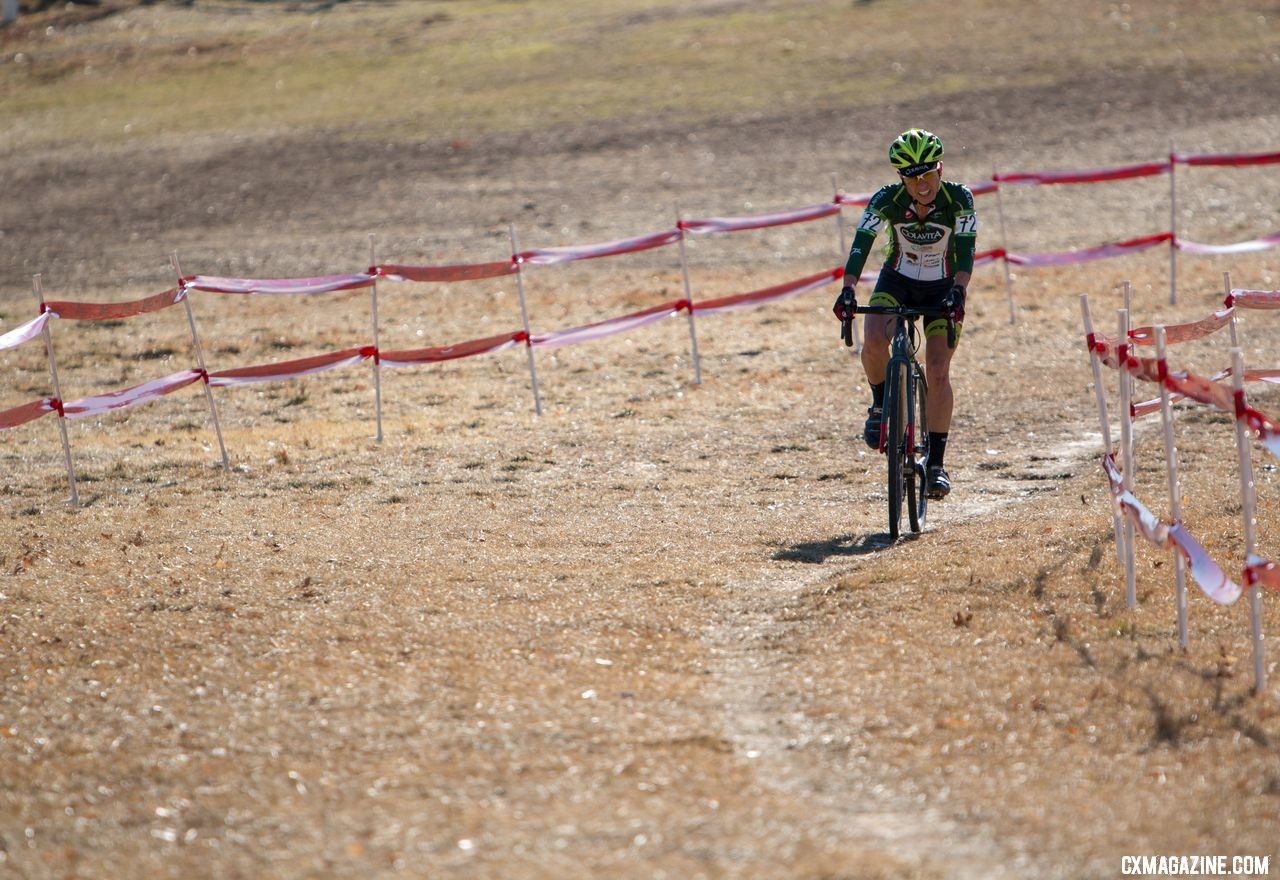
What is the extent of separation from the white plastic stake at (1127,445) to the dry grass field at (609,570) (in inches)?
4.9

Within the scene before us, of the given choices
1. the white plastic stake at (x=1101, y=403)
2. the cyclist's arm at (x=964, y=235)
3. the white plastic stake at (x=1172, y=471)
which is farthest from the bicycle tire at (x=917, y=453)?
the white plastic stake at (x=1172, y=471)

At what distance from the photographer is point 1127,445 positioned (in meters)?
6.16

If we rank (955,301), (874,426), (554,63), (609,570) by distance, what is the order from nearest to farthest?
1. (609,570)
2. (955,301)
3. (874,426)
4. (554,63)

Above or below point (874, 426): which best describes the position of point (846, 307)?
above

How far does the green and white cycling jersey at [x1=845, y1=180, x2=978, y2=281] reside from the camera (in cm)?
824

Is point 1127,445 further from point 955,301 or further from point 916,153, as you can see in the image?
point 916,153

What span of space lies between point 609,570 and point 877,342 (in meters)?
2.09

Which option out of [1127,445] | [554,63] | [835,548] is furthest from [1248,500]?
[554,63]

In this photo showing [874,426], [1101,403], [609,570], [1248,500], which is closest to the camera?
[1248,500]

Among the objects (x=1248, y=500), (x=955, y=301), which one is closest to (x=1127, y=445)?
(x=1248, y=500)

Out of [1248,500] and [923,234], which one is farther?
[923,234]

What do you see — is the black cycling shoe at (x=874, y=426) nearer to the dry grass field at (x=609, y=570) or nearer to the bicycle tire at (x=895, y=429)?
the bicycle tire at (x=895, y=429)

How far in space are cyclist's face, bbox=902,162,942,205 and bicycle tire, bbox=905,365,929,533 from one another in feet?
3.28

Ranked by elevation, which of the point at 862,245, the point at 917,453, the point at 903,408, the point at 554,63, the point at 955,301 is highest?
the point at 554,63
